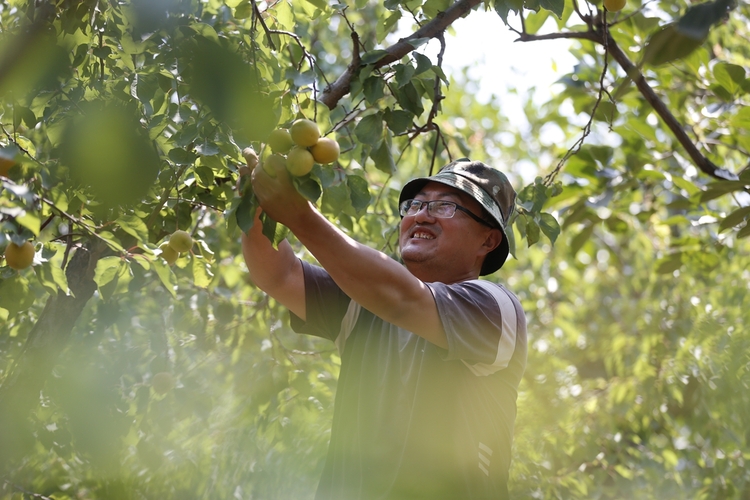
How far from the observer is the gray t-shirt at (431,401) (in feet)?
6.26

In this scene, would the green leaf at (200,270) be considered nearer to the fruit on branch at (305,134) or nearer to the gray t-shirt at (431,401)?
the gray t-shirt at (431,401)

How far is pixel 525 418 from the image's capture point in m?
5.48

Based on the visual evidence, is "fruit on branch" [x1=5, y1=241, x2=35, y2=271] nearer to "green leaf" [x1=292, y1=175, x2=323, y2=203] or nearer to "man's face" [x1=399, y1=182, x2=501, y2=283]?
"green leaf" [x1=292, y1=175, x2=323, y2=203]

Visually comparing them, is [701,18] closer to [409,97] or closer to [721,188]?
[409,97]

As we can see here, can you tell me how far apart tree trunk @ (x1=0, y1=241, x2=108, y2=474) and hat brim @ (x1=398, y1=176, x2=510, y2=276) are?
955mm

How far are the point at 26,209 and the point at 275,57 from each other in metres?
0.94

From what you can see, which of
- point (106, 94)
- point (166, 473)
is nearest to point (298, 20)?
point (106, 94)

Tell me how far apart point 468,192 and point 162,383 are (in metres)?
1.81

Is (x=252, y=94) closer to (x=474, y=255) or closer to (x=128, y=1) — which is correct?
(x=128, y=1)

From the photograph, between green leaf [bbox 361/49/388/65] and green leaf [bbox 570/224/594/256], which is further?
green leaf [bbox 570/224/594/256]

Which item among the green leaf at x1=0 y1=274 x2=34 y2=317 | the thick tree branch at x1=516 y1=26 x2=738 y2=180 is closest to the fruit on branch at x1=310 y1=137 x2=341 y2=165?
the green leaf at x1=0 y1=274 x2=34 y2=317

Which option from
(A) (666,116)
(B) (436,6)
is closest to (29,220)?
(B) (436,6)

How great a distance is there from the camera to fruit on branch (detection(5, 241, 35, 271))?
168 cm

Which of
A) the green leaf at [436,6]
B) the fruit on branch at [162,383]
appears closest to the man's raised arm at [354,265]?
the green leaf at [436,6]
